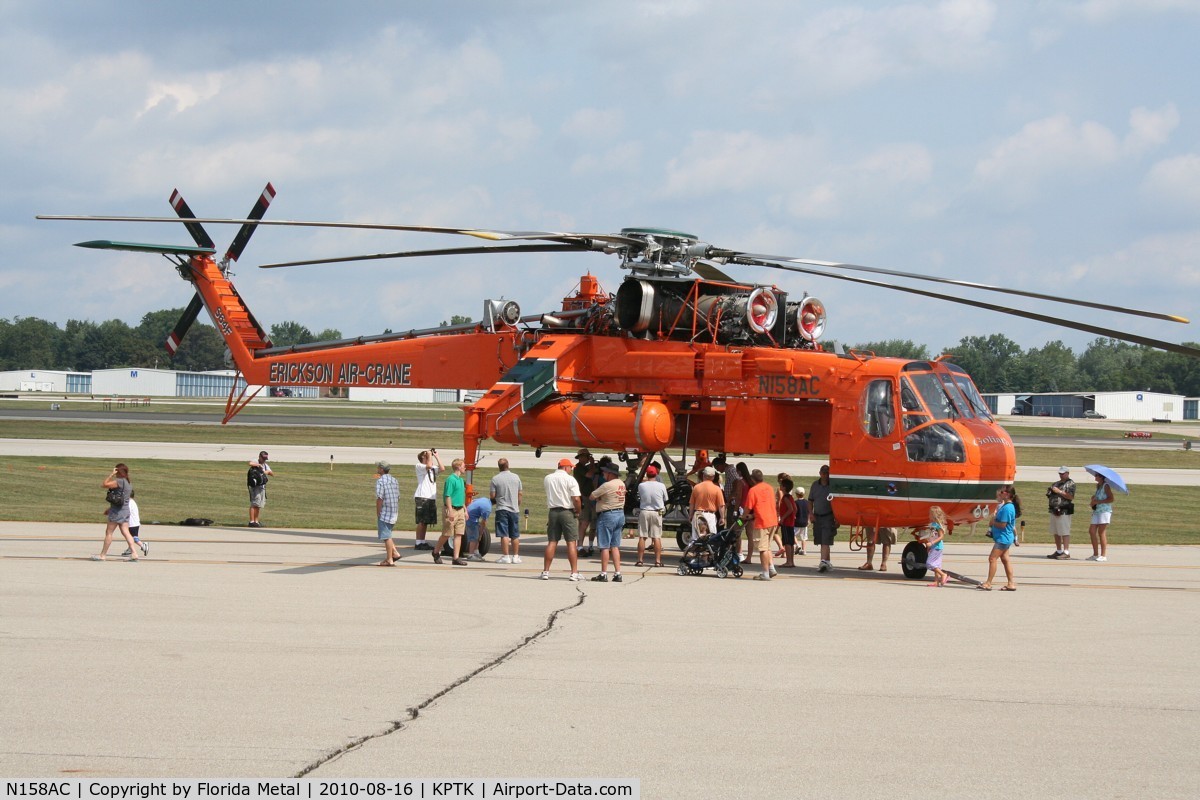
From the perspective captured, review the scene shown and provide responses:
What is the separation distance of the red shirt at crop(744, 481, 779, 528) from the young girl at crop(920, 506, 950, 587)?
88.9 inches

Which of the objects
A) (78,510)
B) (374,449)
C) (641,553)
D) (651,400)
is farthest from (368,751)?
(374,449)

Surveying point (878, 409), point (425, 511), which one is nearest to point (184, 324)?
point (425, 511)

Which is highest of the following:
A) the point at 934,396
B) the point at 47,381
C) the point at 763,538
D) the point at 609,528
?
the point at 47,381

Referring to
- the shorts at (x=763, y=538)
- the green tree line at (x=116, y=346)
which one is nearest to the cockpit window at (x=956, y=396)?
the shorts at (x=763, y=538)

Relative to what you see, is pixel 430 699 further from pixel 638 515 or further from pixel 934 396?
pixel 934 396

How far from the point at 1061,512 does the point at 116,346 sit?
16253 cm

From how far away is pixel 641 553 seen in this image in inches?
751

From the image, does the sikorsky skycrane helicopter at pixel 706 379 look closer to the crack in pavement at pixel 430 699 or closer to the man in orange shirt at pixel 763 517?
the man in orange shirt at pixel 763 517

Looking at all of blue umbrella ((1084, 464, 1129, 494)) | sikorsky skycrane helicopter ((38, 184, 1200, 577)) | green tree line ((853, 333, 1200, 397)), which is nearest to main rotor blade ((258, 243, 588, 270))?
sikorsky skycrane helicopter ((38, 184, 1200, 577))

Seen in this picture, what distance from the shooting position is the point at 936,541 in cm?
1736

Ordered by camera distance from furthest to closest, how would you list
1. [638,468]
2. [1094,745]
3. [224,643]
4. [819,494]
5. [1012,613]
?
[638,468] < [819,494] < [1012,613] < [224,643] < [1094,745]

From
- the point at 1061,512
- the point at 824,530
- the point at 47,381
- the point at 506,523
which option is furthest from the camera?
the point at 47,381

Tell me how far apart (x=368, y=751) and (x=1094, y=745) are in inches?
189

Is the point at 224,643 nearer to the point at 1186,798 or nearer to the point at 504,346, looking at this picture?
the point at 1186,798
